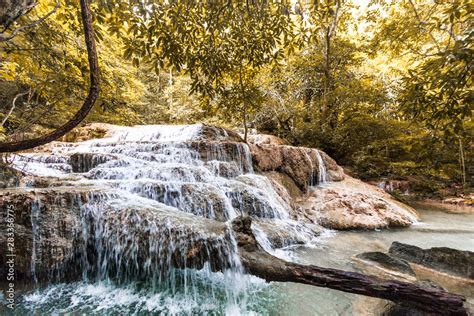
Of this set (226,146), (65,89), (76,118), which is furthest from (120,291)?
(226,146)

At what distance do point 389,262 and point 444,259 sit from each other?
2.76 ft

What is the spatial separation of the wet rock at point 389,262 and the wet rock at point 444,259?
12.9 inches

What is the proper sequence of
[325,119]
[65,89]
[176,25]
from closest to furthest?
1. [176,25]
2. [65,89]
3. [325,119]

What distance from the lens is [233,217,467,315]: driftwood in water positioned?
1.72 m

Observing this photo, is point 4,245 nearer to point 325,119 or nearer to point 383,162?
point 325,119

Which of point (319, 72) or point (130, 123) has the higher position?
point (319, 72)

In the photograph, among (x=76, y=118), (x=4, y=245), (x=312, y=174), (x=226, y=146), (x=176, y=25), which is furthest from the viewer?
(x=312, y=174)

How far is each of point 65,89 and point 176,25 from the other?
1.72m

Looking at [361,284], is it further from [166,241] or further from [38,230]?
[38,230]

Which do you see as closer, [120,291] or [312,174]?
[120,291]

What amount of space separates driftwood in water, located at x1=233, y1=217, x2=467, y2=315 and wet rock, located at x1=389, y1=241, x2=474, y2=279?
84.5 inches

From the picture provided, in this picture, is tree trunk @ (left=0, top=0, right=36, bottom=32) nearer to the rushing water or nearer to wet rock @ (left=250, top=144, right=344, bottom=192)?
the rushing water

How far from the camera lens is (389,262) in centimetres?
344

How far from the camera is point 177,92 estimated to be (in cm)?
1539
